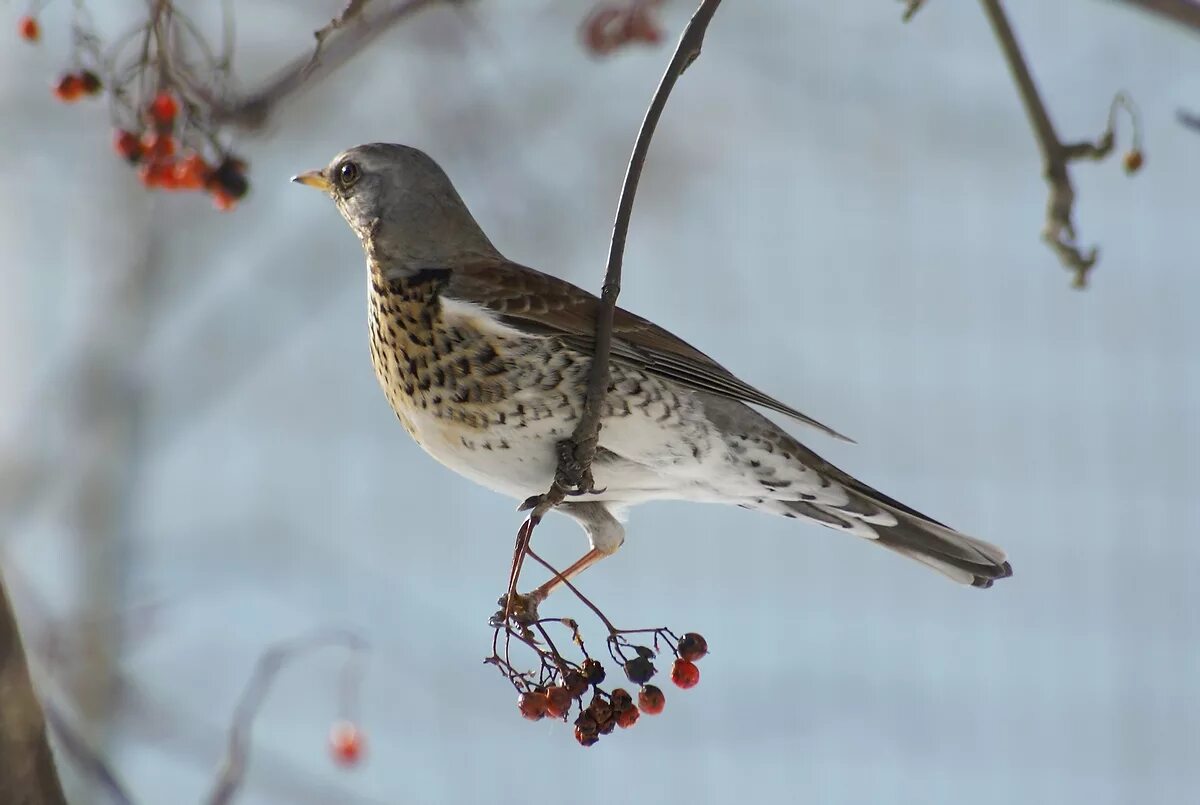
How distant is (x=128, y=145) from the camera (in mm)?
3023

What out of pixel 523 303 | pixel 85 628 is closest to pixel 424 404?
pixel 523 303

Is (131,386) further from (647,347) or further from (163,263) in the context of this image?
(647,347)

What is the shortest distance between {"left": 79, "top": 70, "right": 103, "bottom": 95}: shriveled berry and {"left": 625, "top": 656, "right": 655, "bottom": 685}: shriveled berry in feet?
5.66

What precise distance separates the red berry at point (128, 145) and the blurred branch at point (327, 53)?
54 centimetres

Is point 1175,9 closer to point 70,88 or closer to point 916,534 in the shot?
point 916,534

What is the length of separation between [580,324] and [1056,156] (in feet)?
3.44

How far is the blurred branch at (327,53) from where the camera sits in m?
2.30

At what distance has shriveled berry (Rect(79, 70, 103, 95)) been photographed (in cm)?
311

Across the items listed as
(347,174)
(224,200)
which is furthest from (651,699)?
(347,174)

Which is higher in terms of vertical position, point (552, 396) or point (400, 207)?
point (400, 207)

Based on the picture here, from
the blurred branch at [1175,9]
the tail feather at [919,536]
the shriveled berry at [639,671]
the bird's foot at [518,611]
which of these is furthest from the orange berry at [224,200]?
the blurred branch at [1175,9]

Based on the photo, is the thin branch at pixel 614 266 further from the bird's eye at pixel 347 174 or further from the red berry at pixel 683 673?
the bird's eye at pixel 347 174

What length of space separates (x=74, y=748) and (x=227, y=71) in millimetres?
1539

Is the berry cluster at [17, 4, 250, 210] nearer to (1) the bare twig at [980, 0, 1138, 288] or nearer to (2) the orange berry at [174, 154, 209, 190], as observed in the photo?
(2) the orange berry at [174, 154, 209, 190]
